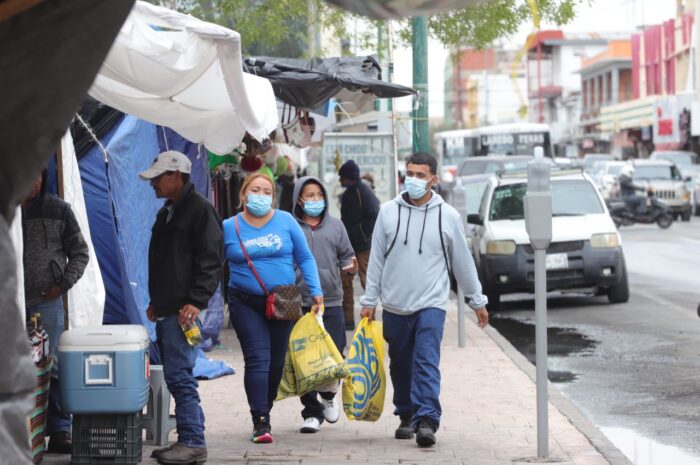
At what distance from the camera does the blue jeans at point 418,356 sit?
8.60 m

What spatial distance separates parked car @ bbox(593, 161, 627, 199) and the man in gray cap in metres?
33.2

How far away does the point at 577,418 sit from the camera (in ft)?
32.0

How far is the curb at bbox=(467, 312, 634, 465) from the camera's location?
838 centimetres

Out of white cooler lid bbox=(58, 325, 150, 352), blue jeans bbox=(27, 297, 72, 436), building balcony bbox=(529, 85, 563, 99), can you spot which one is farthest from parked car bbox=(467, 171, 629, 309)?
building balcony bbox=(529, 85, 563, 99)

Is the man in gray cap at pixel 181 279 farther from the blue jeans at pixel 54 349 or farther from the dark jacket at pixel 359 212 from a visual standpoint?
the dark jacket at pixel 359 212

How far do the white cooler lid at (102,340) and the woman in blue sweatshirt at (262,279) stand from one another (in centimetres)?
116

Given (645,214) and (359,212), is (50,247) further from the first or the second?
(645,214)

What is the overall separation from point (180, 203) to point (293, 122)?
7.21 m

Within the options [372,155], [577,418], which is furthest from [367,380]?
[372,155]

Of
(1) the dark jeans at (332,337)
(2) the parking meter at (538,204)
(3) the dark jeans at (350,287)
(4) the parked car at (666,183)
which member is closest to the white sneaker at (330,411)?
(1) the dark jeans at (332,337)

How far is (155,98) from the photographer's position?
30.3ft

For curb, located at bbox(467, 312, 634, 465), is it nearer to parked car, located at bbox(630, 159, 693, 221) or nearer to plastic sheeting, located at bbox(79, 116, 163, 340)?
plastic sheeting, located at bbox(79, 116, 163, 340)

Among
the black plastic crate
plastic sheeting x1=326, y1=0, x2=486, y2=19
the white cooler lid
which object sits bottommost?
the black plastic crate

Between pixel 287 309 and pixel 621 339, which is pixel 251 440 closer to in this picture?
pixel 287 309
